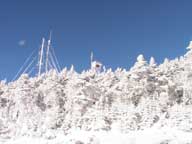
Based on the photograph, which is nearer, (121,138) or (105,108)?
(121,138)

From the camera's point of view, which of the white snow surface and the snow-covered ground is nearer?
the snow-covered ground

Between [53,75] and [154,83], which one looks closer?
[154,83]

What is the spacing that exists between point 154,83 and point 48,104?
31.2 ft

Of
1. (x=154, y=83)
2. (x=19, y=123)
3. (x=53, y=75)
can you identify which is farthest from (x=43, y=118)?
(x=154, y=83)

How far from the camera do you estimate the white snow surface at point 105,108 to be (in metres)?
23.0

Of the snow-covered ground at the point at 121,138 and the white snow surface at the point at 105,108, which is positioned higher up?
the white snow surface at the point at 105,108

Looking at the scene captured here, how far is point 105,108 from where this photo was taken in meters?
26.9

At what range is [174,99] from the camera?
28797 millimetres

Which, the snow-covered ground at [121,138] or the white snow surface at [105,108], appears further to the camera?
the white snow surface at [105,108]

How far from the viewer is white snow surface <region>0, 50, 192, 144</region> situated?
75.6 feet

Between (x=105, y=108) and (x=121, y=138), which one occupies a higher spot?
(x=105, y=108)

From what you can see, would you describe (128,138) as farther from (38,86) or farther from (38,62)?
(38,62)

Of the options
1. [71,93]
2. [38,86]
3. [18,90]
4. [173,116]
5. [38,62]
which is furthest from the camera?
[38,62]

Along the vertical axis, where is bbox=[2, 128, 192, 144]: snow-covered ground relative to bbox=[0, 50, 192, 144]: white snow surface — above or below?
below
